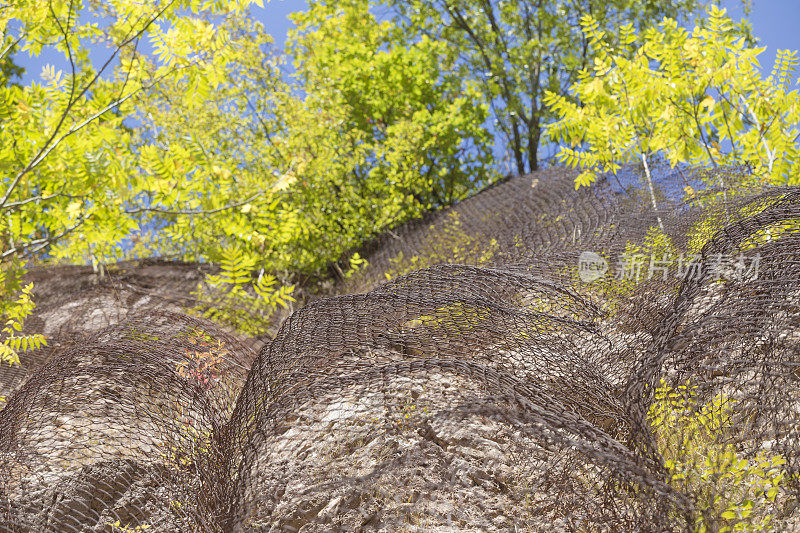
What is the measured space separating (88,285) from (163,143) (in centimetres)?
235

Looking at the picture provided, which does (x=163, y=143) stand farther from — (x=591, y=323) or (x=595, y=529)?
(x=595, y=529)

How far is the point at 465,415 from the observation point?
90.4 inches

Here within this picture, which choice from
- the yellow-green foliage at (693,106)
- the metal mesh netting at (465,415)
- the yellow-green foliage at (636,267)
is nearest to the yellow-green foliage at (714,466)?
the metal mesh netting at (465,415)

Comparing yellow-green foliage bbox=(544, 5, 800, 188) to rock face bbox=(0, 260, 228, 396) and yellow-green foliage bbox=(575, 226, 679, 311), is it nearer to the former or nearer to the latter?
yellow-green foliage bbox=(575, 226, 679, 311)

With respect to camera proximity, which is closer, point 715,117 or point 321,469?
point 321,469

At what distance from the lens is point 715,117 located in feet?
18.2

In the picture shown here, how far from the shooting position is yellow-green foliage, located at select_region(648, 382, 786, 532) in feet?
6.69

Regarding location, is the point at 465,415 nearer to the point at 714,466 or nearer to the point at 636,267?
the point at 714,466

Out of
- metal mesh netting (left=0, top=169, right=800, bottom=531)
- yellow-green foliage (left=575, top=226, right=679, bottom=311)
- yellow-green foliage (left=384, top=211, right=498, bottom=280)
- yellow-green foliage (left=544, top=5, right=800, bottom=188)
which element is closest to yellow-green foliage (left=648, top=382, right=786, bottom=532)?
metal mesh netting (left=0, top=169, right=800, bottom=531)

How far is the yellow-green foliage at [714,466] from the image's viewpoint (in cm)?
204

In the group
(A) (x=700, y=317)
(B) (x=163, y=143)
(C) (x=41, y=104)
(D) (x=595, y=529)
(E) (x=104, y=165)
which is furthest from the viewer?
(B) (x=163, y=143)

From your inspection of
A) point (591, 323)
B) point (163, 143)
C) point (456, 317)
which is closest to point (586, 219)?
point (591, 323)

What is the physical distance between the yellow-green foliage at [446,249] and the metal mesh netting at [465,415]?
3.14 m

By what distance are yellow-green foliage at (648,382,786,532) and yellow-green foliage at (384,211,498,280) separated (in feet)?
12.6
